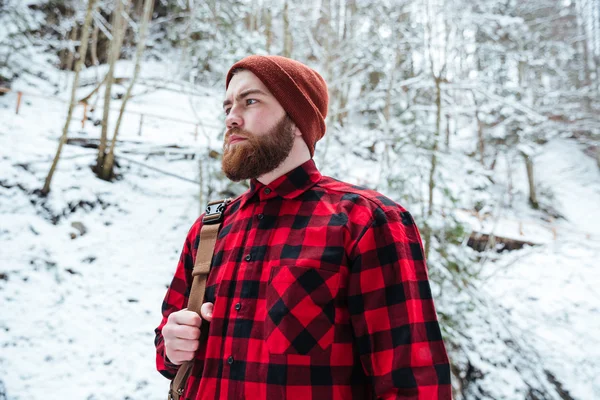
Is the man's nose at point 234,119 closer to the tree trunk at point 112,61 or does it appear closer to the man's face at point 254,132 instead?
the man's face at point 254,132

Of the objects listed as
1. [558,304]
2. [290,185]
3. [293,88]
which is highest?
[293,88]

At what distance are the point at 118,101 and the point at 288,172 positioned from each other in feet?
55.4

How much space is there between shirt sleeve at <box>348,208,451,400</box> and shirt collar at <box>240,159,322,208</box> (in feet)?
1.19

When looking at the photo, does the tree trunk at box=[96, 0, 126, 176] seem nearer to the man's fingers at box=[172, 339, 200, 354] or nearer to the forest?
the forest

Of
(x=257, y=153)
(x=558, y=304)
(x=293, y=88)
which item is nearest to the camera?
(x=257, y=153)

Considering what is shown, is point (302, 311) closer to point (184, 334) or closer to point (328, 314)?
point (328, 314)

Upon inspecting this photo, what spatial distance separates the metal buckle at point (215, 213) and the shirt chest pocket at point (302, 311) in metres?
0.60

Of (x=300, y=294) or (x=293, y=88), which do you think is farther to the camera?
(x=293, y=88)

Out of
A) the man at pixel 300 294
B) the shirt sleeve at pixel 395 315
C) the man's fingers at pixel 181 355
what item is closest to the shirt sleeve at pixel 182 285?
the man at pixel 300 294

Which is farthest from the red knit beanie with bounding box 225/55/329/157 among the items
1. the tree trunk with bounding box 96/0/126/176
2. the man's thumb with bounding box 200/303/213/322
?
the tree trunk with bounding box 96/0/126/176

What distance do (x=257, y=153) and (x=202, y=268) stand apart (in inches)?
21.8

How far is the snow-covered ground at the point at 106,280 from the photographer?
15.0ft

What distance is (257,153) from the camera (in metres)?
1.53

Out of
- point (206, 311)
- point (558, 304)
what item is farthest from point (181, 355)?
point (558, 304)
